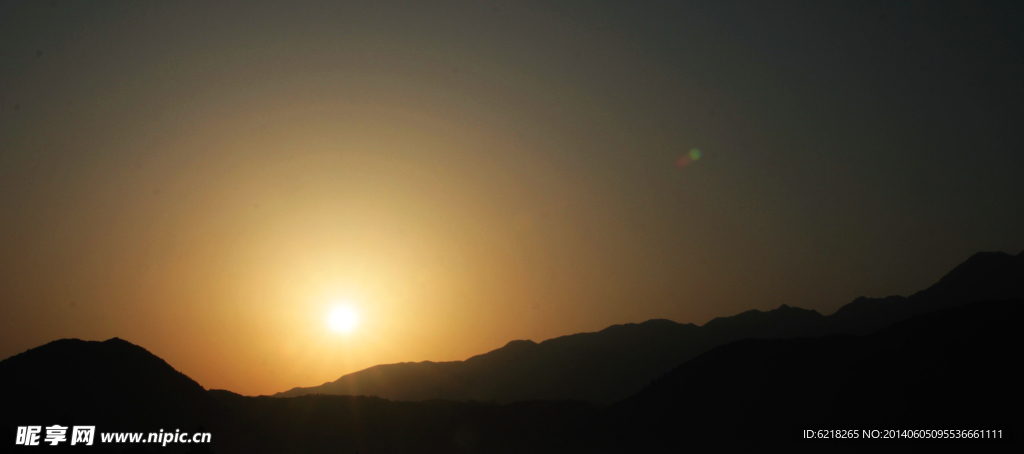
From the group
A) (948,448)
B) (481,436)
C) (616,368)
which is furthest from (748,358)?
(616,368)

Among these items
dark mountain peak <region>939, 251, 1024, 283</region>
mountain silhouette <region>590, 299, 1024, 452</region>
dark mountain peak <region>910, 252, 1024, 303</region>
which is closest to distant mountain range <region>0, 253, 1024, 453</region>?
mountain silhouette <region>590, 299, 1024, 452</region>

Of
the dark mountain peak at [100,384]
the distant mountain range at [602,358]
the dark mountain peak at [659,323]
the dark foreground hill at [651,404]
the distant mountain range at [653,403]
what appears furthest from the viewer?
the dark mountain peak at [659,323]

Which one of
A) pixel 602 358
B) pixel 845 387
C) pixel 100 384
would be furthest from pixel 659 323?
pixel 100 384

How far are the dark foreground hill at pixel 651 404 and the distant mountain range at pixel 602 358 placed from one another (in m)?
61.8

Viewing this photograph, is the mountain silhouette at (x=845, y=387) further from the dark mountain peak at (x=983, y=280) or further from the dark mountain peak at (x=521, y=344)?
the dark mountain peak at (x=521, y=344)

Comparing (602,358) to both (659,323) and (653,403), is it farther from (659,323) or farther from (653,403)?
(653,403)

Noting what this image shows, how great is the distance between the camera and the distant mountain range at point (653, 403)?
170ft

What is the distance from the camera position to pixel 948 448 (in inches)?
1829

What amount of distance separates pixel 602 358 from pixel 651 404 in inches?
3867

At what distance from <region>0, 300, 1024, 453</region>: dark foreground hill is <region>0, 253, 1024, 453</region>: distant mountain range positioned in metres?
0.14

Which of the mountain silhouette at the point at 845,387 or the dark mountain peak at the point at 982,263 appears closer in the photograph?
the mountain silhouette at the point at 845,387

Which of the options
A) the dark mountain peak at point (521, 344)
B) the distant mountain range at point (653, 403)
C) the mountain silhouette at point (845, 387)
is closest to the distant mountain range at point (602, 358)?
the dark mountain peak at point (521, 344)

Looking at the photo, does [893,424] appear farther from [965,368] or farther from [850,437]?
[965,368]

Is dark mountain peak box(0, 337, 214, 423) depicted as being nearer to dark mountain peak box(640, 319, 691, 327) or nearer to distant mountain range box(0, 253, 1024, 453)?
distant mountain range box(0, 253, 1024, 453)
